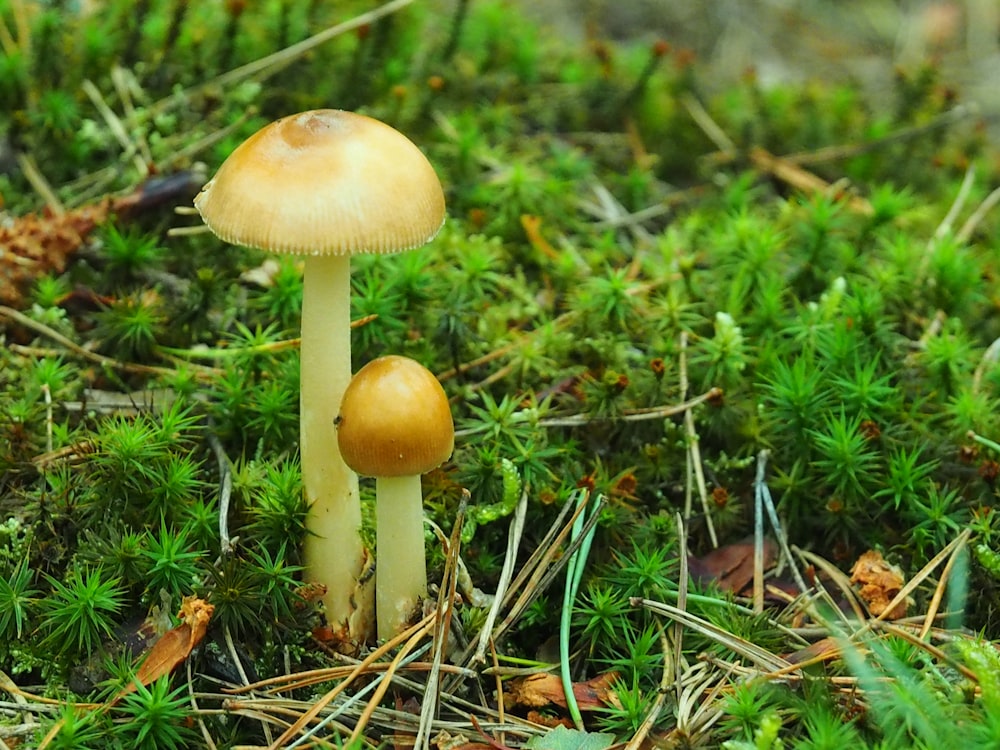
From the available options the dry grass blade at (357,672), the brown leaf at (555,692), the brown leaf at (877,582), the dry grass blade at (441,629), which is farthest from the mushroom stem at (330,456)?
the brown leaf at (877,582)

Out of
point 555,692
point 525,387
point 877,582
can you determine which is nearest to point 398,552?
point 555,692

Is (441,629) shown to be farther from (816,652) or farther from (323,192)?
(323,192)

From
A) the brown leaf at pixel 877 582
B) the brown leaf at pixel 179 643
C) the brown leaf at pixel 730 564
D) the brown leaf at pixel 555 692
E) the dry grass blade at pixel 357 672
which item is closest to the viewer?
the dry grass blade at pixel 357 672

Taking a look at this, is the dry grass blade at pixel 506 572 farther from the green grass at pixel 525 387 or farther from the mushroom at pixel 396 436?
the mushroom at pixel 396 436

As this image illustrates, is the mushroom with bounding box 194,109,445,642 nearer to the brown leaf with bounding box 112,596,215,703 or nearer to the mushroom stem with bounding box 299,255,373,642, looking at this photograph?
the mushroom stem with bounding box 299,255,373,642

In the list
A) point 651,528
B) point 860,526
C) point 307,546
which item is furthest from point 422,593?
point 860,526

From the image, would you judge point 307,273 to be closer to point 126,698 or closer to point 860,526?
point 126,698

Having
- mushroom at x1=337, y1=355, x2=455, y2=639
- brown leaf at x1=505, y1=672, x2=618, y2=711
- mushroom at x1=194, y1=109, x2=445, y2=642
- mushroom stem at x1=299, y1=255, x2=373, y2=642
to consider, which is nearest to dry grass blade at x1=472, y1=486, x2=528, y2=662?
brown leaf at x1=505, y1=672, x2=618, y2=711

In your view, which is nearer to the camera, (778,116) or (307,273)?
(307,273)
